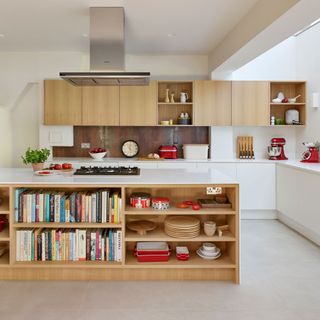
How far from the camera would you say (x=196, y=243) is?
3135 mm

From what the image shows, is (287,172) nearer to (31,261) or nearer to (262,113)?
(262,113)

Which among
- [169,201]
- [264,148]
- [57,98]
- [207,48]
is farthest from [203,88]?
[169,201]

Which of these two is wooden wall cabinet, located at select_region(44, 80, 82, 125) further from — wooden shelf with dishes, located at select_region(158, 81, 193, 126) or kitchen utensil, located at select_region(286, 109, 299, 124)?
kitchen utensil, located at select_region(286, 109, 299, 124)

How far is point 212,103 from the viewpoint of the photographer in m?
5.20

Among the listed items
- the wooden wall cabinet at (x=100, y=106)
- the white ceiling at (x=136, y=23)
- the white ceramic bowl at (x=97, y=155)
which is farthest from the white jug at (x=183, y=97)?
the white ceramic bowl at (x=97, y=155)

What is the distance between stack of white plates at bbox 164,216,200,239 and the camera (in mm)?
2836

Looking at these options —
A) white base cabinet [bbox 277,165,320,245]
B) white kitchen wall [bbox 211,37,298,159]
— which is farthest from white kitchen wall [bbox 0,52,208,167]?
white base cabinet [bbox 277,165,320,245]

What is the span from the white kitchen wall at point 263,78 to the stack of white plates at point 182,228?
2591 millimetres

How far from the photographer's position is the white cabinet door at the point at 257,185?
4.99m

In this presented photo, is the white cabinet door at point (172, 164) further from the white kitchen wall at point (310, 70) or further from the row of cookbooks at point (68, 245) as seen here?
the row of cookbooks at point (68, 245)

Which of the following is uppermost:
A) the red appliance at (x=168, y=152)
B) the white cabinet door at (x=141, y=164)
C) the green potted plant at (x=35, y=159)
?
the red appliance at (x=168, y=152)

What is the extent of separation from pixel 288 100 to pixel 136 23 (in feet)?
9.07

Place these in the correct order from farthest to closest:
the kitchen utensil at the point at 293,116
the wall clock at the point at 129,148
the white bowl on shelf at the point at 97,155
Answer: the wall clock at the point at 129,148 < the kitchen utensil at the point at 293,116 < the white bowl on shelf at the point at 97,155

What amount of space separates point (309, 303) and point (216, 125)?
3.16 metres
